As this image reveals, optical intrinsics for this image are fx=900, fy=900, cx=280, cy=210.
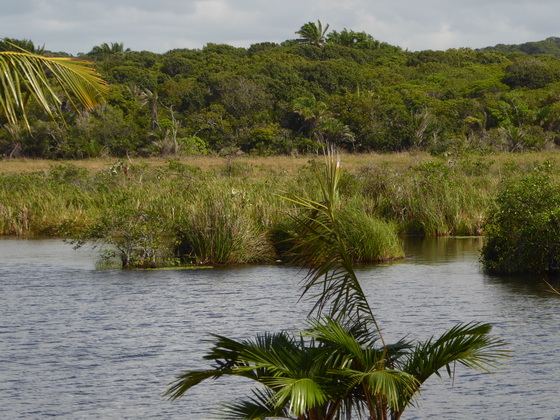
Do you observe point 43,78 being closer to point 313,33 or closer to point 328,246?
point 328,246

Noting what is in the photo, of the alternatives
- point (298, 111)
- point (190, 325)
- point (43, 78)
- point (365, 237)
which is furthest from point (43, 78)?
point (298, 111)

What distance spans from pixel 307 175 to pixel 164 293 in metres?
17.7

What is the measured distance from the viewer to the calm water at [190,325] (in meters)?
10.6

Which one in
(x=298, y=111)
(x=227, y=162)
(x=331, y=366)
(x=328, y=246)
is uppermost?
(x=298, y=111)

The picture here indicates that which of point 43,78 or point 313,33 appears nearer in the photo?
point 43,78

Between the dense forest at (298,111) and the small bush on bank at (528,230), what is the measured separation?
31.3 metres

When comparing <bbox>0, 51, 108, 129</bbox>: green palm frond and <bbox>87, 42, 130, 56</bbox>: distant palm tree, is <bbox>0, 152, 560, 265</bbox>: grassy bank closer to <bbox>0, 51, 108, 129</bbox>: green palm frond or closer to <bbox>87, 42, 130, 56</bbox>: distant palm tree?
<bbox>0, 51, 108, 129</bbox>: green palm frond

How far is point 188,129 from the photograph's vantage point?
69250 millimetres

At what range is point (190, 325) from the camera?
49.1ft

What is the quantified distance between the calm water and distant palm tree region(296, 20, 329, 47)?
9159 centimetres

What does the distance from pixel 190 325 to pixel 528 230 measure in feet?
26.2

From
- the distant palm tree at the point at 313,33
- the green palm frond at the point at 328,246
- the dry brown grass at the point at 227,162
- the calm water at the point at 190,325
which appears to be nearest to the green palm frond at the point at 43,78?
the green palm frond at the point at 328,246

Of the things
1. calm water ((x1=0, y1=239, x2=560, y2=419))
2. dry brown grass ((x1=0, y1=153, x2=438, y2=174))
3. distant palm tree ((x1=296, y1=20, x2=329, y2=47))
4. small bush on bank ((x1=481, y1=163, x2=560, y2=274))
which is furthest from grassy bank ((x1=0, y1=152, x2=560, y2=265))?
distant palm tree ((x1=296, y1=20, x2=329, y2=47))

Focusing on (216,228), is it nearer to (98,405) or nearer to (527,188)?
(527,188)
